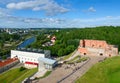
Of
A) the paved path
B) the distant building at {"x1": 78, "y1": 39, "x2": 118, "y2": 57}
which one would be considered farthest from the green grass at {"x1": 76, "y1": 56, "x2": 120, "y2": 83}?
the distant building at {"x1": 78, "y1": 39, "x2": 118, "y2": 57}

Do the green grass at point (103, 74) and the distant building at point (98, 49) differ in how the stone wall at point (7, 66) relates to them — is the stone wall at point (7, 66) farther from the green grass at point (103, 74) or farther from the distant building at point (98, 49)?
the green grass at point (103, 74)

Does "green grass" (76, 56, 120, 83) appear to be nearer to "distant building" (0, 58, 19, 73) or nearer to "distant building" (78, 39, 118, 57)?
"distant building" (78, 39, 118, 57)

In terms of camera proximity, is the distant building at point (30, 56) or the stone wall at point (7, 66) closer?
the stone wall at point (7, 66)

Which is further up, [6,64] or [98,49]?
[98,49]

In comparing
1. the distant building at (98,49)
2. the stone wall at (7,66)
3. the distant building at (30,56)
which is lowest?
the stone wall at (7,66)

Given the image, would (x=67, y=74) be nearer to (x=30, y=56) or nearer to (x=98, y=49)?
(x=98, y=49)

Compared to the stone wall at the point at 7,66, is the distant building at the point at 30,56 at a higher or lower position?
higher

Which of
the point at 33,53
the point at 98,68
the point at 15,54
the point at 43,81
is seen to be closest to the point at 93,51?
the point at 98,68

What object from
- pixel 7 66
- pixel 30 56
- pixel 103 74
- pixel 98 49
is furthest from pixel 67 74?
pixel 30 56

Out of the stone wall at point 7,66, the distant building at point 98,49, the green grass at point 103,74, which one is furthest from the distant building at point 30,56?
the green grass at point 103,74
